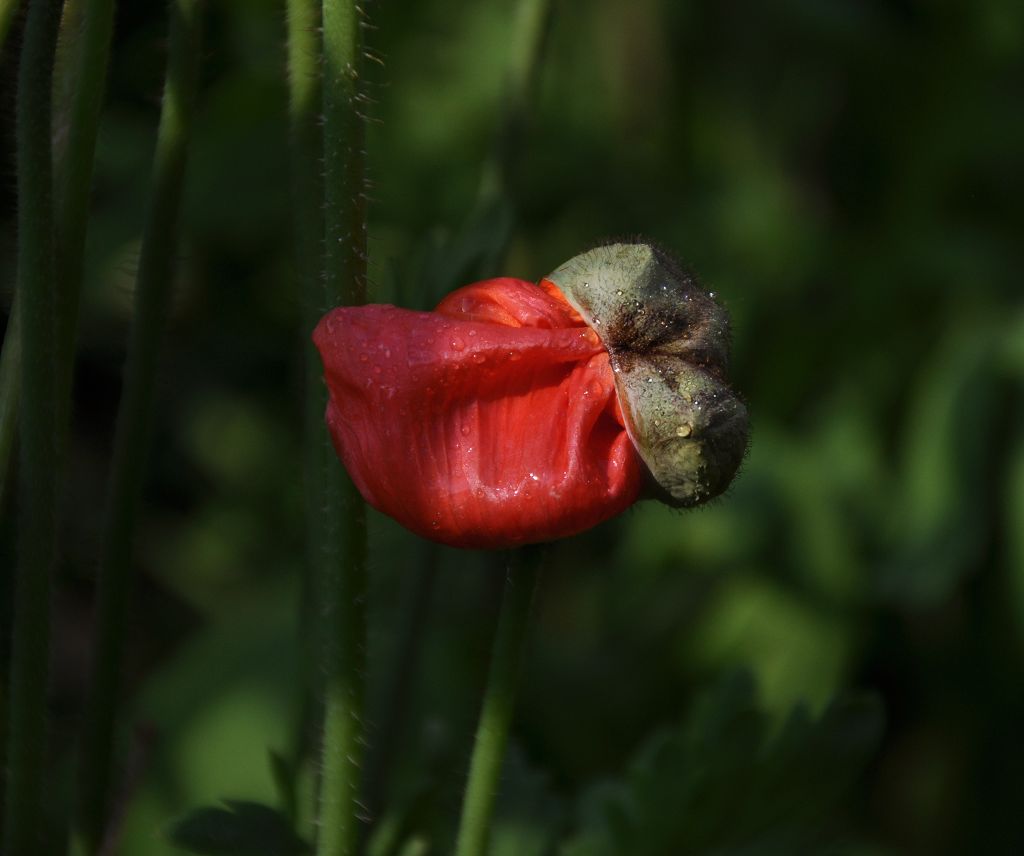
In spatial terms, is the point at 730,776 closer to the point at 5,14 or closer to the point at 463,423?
the point at 463,423

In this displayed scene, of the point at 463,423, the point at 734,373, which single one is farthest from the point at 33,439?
the point at 734,373

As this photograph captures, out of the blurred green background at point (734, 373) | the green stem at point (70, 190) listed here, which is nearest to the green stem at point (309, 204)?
the green stem at point (70, 190)

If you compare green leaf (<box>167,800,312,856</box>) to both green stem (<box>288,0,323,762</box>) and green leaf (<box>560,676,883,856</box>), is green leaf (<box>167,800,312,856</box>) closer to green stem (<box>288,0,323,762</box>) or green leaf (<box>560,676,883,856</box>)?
green stem (<box>288,0,323,762</box>)

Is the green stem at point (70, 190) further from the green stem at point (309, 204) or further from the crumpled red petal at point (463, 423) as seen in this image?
the crumpled red petal at point (463, 423)

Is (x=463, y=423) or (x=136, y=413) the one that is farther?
(x=136, y=413)

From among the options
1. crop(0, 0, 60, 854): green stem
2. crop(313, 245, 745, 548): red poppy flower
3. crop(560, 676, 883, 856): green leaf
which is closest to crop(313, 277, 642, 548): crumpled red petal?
crop(313, 245, 745, 548): red poppy flower

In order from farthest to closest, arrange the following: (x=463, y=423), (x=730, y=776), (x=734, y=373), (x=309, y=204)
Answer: (x=734, y=373) < (x=730, y=776) < (x=309, y=204) < (x=463, y=423)
